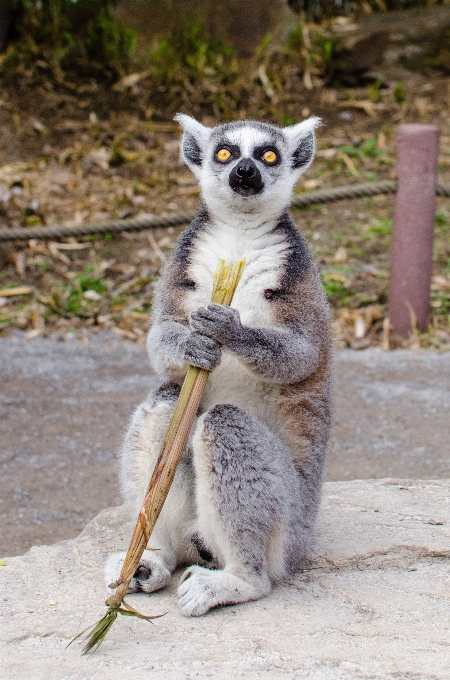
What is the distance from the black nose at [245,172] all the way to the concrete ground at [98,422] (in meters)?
2.36

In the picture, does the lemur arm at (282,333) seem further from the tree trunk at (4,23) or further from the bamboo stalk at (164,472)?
the tree trunk at (4,23)

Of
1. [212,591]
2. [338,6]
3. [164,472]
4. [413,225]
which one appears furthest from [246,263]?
[338,6]

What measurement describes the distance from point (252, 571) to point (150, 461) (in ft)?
1.81

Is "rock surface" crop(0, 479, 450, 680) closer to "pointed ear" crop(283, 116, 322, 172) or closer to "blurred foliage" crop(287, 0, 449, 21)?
"pointed ear" crop(283, 116, 322, 172)

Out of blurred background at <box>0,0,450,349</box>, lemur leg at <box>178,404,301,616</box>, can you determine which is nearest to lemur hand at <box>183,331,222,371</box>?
lemur leg at <box>178,404,301,616</box>

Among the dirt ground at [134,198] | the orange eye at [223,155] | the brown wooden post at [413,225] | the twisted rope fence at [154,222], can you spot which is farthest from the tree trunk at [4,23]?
the orange eye at [223,155]

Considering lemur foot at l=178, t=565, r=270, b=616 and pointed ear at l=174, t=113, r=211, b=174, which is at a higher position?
pointed ear at l=174, t=113, r=211, b=174

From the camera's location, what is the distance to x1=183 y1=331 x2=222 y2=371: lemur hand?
2859 millimetres

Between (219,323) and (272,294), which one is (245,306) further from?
(219,323)

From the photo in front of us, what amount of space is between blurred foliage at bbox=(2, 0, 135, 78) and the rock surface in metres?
8.67

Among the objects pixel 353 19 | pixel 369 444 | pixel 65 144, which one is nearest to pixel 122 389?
pixel 369 444

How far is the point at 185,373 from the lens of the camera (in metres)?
3.15

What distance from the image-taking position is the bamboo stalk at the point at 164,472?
257cm

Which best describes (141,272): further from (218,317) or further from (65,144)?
(218,317)
